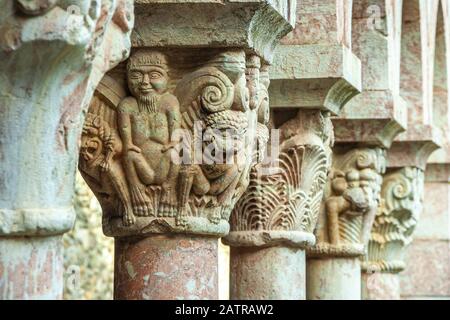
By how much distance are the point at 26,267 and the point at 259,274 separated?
3.73 metres

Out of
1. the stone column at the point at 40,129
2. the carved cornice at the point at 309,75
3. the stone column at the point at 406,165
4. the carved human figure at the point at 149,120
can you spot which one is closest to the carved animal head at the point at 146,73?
the carved human figure at the point at 149,120

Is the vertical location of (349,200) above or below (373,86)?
below

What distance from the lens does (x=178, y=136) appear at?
7.29m

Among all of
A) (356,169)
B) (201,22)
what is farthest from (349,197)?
(201,22)

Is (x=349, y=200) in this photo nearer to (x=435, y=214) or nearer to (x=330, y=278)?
(x=330, y=278)

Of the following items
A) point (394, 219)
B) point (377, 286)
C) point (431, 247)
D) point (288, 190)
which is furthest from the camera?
point (431, 247)

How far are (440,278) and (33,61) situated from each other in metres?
9.95

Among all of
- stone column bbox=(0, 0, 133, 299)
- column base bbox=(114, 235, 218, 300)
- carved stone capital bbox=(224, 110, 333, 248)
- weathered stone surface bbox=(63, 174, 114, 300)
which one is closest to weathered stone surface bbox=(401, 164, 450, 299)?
carved stone capital bbox=(224, 110, 333, 248)

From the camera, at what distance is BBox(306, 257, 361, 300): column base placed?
419 inches

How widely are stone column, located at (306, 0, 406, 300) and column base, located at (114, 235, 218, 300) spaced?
126 inches

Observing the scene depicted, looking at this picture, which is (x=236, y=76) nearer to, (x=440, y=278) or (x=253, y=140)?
(x=253, y=140)

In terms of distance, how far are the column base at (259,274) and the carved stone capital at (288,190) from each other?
70 millimetres

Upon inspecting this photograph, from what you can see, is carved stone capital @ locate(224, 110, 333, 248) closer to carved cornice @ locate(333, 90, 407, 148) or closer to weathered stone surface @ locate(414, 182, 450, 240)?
carved cornice @ locate(333, 90, 407, 148)

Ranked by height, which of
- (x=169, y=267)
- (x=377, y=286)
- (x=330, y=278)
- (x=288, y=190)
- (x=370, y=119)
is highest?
(x=370, y=119)
